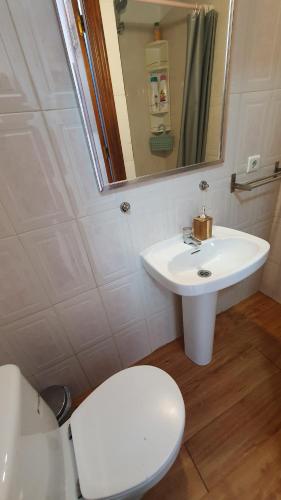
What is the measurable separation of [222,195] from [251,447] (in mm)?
1208

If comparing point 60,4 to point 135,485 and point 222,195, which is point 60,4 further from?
point 135,485

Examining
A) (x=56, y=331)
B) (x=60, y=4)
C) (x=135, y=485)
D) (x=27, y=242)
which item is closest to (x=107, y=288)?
(x=56, y=331)

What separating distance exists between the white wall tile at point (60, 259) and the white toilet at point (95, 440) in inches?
13.9

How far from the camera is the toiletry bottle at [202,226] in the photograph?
3.35 ft

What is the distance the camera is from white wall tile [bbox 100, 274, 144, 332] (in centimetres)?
105

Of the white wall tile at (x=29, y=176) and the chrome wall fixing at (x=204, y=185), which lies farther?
the chrome wall fixing at (x=204, y=185)

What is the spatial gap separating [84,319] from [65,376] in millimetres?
352

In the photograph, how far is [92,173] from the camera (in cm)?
79

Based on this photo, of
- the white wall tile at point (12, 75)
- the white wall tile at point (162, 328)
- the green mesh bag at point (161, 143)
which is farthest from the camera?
the white wall tile at point (162, 328)

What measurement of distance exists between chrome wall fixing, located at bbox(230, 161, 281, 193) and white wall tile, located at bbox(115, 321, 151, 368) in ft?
2.98

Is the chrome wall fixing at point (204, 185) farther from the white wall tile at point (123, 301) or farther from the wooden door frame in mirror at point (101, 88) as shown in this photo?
the white wall tile at point (123, 301)

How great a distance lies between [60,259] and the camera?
860 mm

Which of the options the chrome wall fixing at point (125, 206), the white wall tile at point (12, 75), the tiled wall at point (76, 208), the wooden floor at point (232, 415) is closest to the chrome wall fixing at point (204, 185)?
the tiled wall at point (76, 208)

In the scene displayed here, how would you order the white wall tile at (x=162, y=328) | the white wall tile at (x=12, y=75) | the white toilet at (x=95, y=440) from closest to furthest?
the white toilet at (x=95, y=440) → the white wall tile at (x=12, y=75) → the white wall tile at (x=162, y=328)
